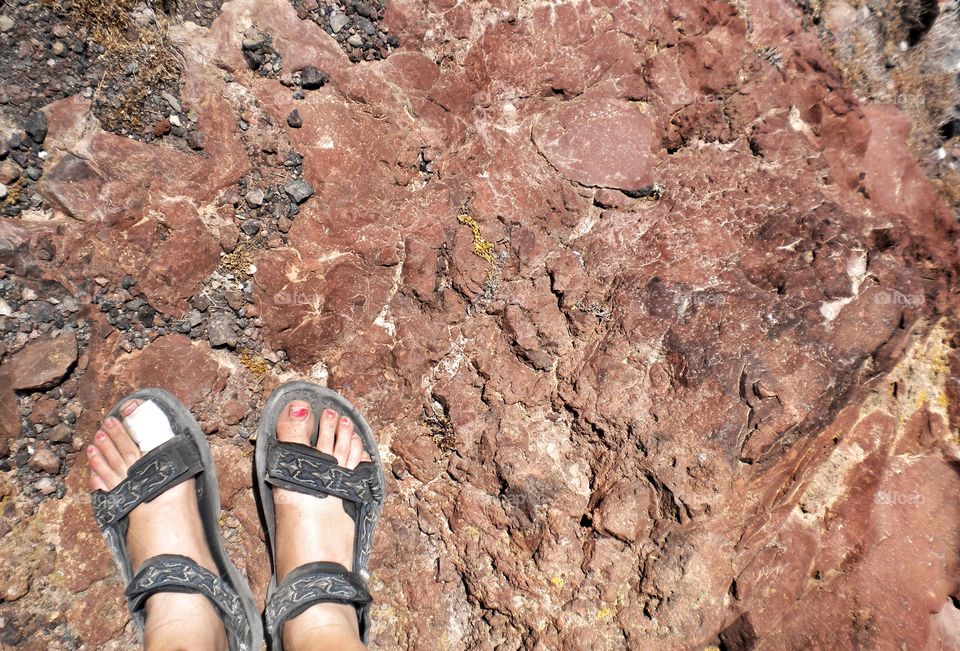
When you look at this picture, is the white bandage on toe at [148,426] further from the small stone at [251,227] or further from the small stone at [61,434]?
the small stone at [251,227]

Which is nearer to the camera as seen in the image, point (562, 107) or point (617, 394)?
point (617, 394)

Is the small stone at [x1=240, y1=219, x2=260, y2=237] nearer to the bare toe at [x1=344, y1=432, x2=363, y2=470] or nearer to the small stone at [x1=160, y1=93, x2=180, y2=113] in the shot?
the small stone at [x1=160, y1=93, x2=180, y2=113]

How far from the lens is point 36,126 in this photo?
6.81 feet

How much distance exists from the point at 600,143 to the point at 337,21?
46.7 inches

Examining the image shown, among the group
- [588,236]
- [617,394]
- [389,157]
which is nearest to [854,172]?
[588,236]

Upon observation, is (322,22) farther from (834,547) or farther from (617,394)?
(834,547)

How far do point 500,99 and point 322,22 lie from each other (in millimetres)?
781

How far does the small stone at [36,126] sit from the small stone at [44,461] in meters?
1.14

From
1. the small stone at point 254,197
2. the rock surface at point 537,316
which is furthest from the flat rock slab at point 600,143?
the small stone at point 254,197

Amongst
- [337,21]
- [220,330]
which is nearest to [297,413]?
[220,330]

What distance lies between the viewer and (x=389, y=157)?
7.86 ft

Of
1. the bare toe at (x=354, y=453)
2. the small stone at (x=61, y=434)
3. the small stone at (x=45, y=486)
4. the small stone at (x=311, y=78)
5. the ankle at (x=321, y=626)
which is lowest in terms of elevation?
the ankle at (x=321, y=626)

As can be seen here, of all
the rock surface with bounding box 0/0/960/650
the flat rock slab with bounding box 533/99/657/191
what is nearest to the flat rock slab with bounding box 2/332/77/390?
the rock surface with bounding box 0/0/960/650

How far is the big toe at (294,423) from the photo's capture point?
2.34 meters
